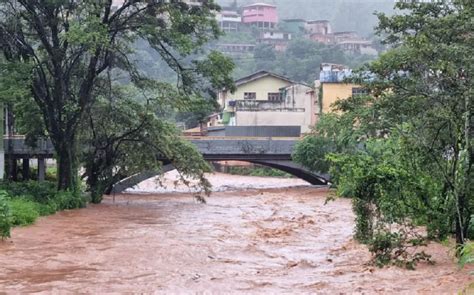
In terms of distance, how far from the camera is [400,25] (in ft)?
68.8

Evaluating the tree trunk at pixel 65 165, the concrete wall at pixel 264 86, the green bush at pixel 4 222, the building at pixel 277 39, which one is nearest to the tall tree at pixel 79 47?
the tree trunk at pixel 65 165

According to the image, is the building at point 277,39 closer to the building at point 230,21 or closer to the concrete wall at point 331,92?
the building at point 230,21

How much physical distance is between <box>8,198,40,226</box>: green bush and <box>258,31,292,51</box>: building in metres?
75.2

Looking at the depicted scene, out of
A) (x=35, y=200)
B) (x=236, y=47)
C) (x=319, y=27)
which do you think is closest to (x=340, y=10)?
(x=319, y=27)

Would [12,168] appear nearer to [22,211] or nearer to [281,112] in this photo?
[22,211]

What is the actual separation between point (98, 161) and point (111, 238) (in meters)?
10.1

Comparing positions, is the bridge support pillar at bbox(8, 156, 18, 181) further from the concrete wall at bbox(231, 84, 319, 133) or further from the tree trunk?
the concrete wall at bbox(231, 84, 319, 133)

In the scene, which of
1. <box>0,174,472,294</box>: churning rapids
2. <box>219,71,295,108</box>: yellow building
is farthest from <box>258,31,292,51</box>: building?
<box>0,174,472,294</box>: churning rapids

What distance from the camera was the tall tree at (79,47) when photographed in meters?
22.5

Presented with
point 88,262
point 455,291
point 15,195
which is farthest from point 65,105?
point 455,291

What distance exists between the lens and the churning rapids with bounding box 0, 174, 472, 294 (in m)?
10.9

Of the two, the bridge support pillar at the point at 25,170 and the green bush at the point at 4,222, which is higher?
the bridge support pillar at the point at 25,170

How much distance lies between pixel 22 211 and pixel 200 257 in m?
7.57

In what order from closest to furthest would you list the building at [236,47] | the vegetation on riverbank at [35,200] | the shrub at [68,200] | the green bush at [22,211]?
the green bush at [22,211] → the vegetation on riverbank at [35,200] → the shrub at [68,200] → the building at [236,47]
